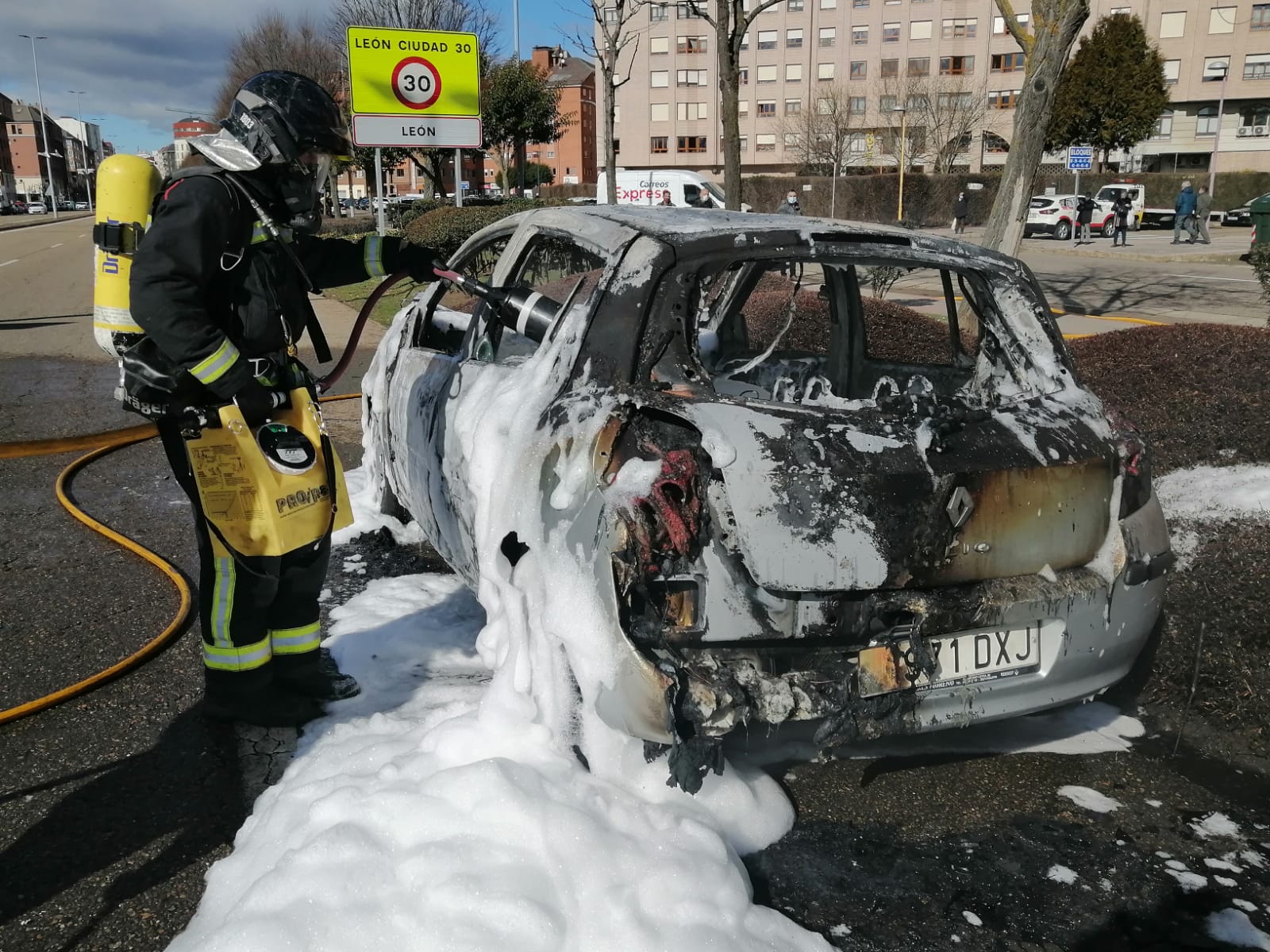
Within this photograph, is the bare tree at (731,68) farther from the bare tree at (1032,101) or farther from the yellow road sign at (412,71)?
the bare tree at (1032,101)

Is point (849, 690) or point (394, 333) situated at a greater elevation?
point (394, 333)

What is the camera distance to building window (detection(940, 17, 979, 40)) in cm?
6009

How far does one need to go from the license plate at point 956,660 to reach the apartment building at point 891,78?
46046mm

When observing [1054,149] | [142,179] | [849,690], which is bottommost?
[849,690]

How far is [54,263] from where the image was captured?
25922mm

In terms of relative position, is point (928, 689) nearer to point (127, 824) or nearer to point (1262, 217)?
point (127, 824)

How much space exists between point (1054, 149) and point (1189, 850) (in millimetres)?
53342

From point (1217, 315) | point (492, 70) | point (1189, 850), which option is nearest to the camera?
point (1189, 850)

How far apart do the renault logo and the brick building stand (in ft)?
316

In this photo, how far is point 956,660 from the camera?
8.90 ft

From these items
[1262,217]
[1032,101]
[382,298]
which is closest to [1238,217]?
[1262,217]

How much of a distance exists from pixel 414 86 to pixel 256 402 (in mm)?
13308

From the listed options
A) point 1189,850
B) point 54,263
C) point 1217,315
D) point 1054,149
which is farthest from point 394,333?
point 1054,149

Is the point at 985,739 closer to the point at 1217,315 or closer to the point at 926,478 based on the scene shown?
the point at 926,478
